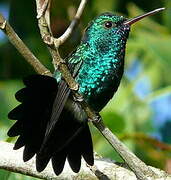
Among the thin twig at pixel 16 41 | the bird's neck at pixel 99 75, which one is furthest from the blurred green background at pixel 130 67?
the thin twig at pixel 16 41

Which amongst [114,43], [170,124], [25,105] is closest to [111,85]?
[114,43]

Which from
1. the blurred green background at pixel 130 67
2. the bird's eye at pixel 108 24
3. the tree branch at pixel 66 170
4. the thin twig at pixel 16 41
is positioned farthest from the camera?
the blurred green background at pixel 130 67

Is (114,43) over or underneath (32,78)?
underneath

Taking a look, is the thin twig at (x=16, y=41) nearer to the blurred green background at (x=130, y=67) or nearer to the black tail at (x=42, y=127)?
the black tail at (x=42, y=127)

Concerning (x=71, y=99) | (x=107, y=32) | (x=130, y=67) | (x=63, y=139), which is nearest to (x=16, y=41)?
(x=71, y=99)

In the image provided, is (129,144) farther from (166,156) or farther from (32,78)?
(32,78)

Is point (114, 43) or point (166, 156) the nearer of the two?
point (114, 43)
